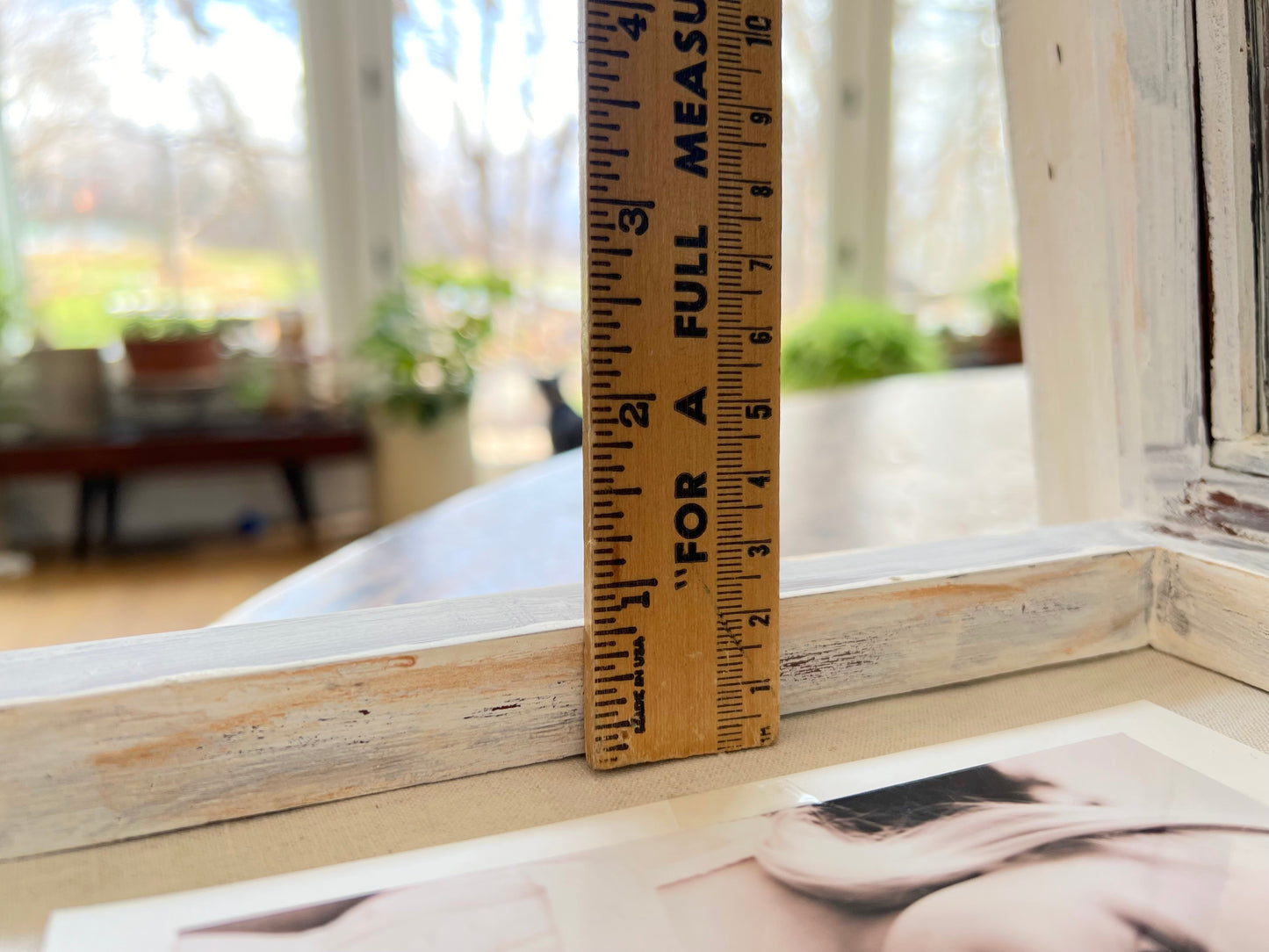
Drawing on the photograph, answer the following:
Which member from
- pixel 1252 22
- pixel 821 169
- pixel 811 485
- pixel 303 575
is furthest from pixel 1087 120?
pixel 821 169

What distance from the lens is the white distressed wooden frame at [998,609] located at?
1.42 ft

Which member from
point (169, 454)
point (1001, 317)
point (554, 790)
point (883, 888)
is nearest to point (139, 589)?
point (169, 454)

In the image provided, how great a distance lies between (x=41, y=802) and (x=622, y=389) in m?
0.34

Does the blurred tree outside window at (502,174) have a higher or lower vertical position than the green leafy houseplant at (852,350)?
higher

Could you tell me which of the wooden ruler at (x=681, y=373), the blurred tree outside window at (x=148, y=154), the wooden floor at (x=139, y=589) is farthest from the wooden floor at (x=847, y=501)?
the blurred tree outside window at (x=148, y=154)

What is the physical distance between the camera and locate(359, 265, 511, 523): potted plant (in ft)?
12.4

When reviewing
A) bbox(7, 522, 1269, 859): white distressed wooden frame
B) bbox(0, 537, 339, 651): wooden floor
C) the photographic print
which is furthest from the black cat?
the photographic print

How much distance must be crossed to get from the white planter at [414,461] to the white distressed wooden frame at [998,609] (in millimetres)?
3292

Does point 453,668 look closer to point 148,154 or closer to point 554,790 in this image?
point 554,790

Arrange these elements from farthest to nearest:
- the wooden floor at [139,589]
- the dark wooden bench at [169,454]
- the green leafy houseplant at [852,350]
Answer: the green leafy houseplant at [852,350]
the dark wooden bench at [169,454]
the wooden floor at [139,589]

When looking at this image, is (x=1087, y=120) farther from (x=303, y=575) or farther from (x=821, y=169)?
(x=821, y=169)

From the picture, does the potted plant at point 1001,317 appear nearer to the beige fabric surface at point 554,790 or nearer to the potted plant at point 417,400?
the potted plant at point 417,400

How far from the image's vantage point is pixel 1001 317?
16.5 feet

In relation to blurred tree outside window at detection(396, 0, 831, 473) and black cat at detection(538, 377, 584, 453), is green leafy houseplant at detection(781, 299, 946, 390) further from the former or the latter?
black cat at detection(538, 377, 584, 453)
